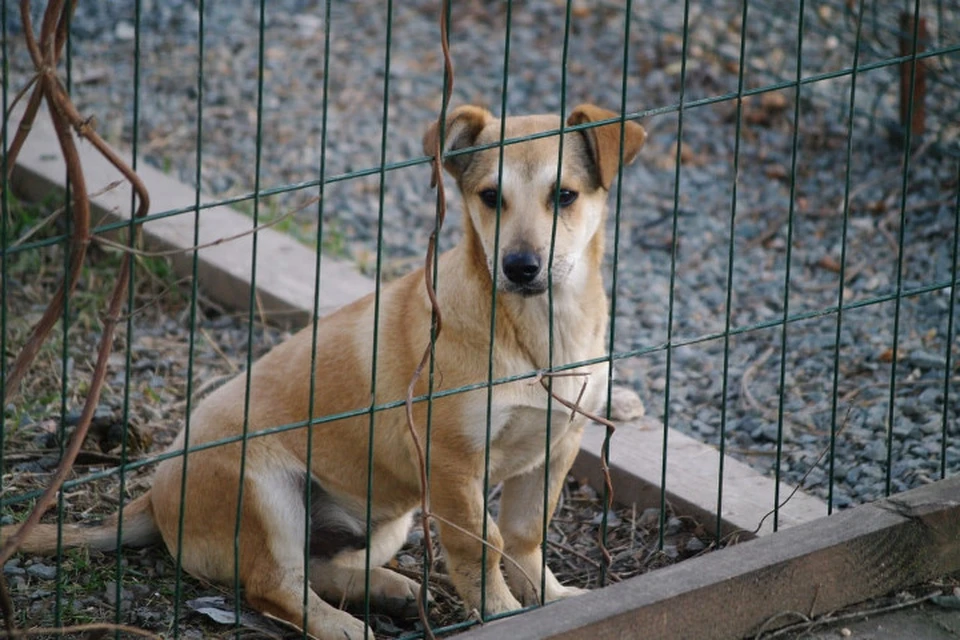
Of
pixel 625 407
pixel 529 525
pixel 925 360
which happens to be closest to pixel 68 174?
pixel 529 525

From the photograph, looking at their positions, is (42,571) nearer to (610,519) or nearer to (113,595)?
(113,595)

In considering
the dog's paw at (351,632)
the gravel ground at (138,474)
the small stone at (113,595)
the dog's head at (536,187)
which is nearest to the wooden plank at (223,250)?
the gravel ground at (138,474)

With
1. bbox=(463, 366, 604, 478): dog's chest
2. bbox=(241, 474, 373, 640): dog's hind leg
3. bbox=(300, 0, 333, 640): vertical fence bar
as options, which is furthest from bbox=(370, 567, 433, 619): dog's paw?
bbox=(463, 366, 604, 478): dog's chest

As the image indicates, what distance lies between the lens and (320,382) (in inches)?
154

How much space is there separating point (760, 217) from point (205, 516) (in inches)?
158

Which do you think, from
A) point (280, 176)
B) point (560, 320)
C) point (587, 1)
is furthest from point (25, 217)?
point (587, 1)

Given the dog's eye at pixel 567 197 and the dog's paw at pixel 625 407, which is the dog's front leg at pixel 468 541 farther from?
the dog's paw at pixel 625 407

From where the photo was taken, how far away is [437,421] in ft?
12.1

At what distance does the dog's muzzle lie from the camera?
3.67m

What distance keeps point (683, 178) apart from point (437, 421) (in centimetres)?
406

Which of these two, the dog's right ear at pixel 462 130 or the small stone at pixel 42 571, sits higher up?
the dog's right ear at pixel 462 130

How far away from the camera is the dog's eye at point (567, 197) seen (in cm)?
390

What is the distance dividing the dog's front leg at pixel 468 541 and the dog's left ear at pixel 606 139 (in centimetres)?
99

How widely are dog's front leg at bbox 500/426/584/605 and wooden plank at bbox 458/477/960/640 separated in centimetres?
64
